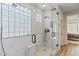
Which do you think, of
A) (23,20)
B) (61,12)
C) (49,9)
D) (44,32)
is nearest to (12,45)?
(23,20)

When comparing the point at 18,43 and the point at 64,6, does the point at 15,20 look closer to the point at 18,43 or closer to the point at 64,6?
the point at 18,43

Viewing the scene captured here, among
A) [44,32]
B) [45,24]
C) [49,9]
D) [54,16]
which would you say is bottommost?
[44,32]

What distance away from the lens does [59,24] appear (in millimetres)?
1804

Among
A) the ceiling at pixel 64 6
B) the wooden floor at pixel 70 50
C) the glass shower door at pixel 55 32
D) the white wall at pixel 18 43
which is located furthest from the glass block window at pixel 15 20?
the wooden floor at pixel 70 50

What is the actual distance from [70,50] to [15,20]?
3.66 feet

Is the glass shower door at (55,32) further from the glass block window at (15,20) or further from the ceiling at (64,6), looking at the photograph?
the glass block window at (15,20)

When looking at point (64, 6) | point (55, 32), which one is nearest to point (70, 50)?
point (55, 32)

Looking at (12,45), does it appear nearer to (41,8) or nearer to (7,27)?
(7,27)

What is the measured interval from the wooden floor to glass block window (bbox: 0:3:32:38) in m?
0.71

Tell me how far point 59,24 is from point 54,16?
184 millimetres

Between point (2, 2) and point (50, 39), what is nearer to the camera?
point (2, 2)

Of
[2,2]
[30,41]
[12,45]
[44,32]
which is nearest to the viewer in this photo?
[2,2]

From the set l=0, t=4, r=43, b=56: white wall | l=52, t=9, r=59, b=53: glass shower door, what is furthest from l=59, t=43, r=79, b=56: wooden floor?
l=0, t=4, r=43, b=56: white wall

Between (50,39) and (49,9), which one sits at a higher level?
(49,9)
